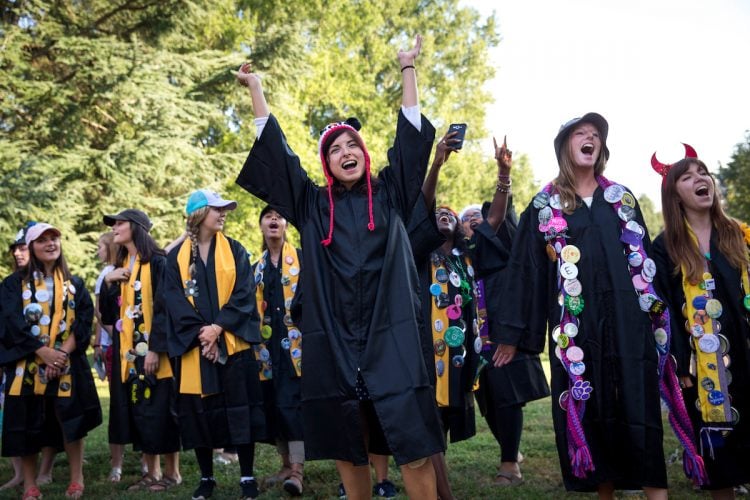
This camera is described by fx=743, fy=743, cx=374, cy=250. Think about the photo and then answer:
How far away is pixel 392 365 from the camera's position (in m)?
3.56

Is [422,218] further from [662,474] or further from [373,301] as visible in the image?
[662,474]

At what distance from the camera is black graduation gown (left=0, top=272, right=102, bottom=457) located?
6.27 metres

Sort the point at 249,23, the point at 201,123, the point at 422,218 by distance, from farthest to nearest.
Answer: the point at 249,23, the point at 201,123, the point at 422,218

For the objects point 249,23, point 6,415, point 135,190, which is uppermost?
point 249,23

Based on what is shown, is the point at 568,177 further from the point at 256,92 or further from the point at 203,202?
the point at 203,202

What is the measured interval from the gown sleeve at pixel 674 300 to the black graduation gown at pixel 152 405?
3.85 metres

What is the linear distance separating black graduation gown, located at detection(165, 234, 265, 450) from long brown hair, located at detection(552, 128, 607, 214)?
285 cm

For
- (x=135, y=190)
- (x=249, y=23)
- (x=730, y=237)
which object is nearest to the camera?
(x=730, y=237)

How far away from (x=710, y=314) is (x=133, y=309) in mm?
4723

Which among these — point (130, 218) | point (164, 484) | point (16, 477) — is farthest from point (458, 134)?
point (16, 477)

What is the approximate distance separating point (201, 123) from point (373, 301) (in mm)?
15967

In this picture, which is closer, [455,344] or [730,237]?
[730,237]

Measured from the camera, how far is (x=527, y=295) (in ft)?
14.0

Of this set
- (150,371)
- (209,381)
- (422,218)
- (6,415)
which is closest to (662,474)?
(422,218)
